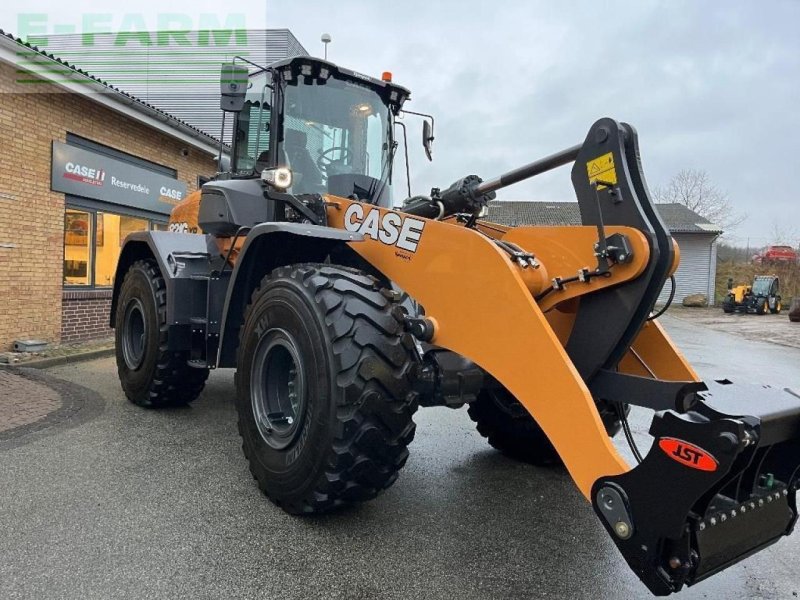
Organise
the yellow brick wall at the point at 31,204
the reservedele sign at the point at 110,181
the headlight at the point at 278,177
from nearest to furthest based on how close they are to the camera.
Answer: the headlight at the point at 278,177
the yellow brick wall at the point at 31,204
the reservedele sign at the point at 110,181

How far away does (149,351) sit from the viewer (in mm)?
5031

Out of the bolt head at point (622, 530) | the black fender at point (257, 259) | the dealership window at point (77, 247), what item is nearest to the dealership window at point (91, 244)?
the dealership window at point (77, 247)

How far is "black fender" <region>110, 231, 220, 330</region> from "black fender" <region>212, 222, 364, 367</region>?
99 centimetres

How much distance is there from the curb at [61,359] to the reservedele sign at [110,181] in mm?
2358

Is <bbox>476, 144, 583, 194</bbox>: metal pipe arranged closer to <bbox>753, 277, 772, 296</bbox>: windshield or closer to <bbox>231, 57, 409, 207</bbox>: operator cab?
<bbox>231, 57, 409, 207</bbox>: operator cab

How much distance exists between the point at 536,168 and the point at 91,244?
8.28 m

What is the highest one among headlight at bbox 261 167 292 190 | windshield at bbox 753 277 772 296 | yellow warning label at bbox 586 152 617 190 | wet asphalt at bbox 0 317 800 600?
headlight at bbox 261 167 292 190

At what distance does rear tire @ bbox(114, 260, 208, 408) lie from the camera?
196 inches

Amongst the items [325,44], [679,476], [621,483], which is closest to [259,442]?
[621,483]

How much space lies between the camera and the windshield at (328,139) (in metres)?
4.22

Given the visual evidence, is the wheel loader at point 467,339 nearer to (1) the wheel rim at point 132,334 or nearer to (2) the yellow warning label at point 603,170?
(2) the yellow warning label at point 603,170

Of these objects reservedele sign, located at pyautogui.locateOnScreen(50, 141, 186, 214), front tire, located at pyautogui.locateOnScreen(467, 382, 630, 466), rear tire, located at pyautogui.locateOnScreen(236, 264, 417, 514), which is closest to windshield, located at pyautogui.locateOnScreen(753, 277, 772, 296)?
reservedele sign, located at pyautogui.locateOnScreen(50, 141, 186, 214)

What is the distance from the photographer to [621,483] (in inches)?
81.4

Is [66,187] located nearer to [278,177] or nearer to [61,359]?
[61,359]
